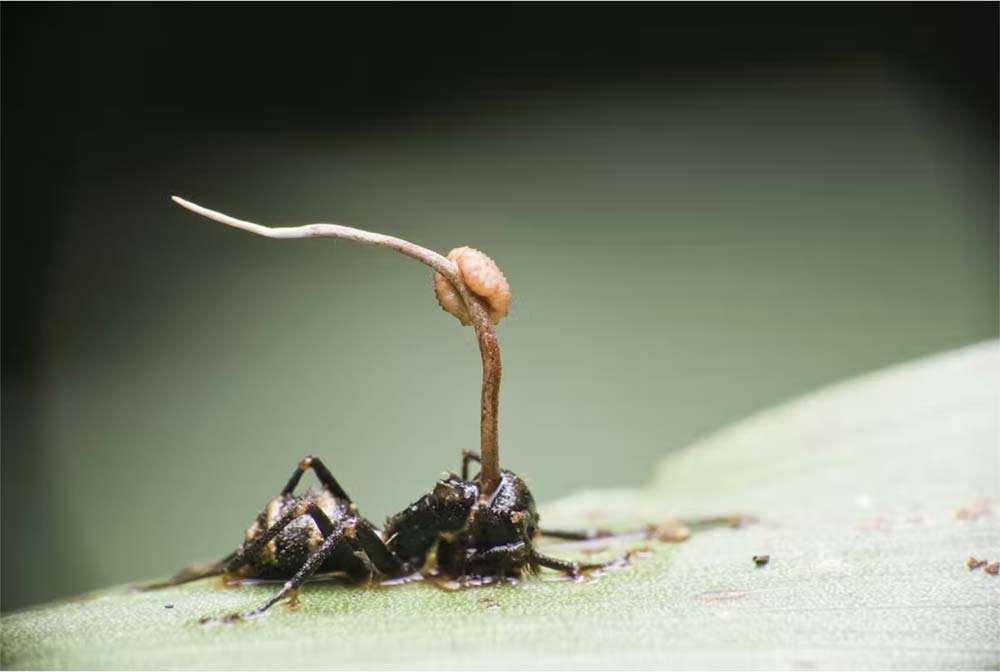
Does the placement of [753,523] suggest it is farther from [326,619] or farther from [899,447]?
[326,619]

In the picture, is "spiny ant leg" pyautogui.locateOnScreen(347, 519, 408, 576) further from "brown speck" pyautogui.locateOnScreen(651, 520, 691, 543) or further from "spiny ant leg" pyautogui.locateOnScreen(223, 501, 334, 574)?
"brown speck" pyautogui.locateOnScreen(651, 520, 691, 543)

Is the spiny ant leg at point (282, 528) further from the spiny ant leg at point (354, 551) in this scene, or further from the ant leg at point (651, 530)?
the ant leg at point (651, 530)

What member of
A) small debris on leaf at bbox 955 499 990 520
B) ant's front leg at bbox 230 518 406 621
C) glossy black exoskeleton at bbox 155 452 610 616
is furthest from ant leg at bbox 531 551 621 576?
small debris on leaf at bbox 955 499 990 520

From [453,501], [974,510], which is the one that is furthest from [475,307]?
[974,510]

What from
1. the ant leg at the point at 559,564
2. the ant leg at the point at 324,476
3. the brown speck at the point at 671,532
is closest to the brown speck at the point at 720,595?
the ant leg at the point at 559,564

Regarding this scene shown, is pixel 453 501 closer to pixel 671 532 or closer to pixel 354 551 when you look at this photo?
pixel 354 551

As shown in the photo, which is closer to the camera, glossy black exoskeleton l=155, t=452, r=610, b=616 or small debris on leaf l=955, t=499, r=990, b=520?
glossy black exoskeleton l=155, t=452, r=610, b=616
